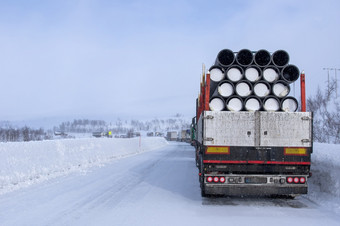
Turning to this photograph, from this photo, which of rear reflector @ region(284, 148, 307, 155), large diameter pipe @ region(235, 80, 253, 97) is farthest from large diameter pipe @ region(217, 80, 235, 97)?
rear reflector @ region(284, 148, 307, 155)

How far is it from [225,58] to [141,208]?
4100 millimetres

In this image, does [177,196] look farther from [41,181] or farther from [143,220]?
[41,181]

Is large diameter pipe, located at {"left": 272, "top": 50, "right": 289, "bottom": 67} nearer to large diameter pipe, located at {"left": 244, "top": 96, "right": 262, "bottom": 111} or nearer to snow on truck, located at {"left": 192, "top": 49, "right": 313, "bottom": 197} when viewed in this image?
snow on truck, located at {"left": 192, "top": 49, "right": 313, "bottom": 197}

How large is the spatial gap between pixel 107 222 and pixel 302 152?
14.4 feet

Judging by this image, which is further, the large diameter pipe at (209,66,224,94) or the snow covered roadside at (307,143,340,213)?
the large diameter pipe at (209,66,224,94)

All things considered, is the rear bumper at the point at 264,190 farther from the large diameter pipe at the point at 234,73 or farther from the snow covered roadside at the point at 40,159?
the snow covered roadside at the point at 40,159

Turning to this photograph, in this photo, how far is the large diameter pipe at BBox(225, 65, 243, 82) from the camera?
819 centimetres

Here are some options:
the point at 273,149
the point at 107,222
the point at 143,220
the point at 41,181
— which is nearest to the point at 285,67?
the point at 273,149

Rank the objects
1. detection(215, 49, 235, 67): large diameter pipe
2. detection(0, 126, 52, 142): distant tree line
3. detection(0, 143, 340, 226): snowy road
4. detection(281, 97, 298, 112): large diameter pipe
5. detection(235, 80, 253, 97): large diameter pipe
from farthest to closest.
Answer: detection(0, 126, 52, 142): distant tree line, detection(215, 49, 235, 67): large diameter pipe, detection(235, 80, 253, 97): large diameter pipe, detection(281, 97, 298, 112): large diameter pipe, detection(0, 143, 340, 226): snowy road

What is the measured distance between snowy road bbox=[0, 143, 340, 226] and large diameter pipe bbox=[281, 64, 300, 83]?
3034 millimetres

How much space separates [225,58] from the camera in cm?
833

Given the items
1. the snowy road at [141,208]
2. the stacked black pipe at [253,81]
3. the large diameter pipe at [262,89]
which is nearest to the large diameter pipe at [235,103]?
the stacked black pipe at [253,81]

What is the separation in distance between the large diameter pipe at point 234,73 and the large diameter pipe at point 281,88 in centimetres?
88

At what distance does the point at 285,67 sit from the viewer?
8234 mm
